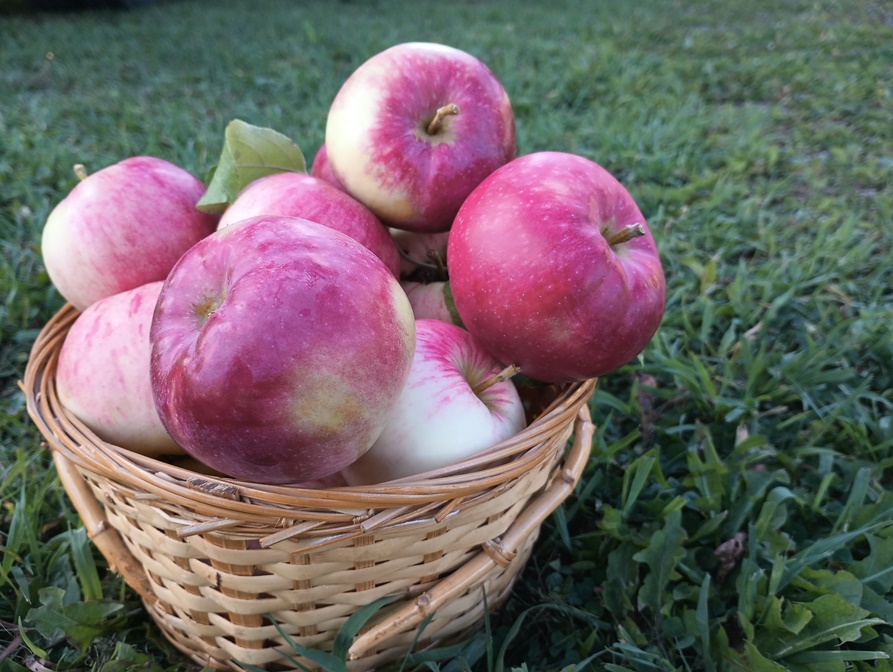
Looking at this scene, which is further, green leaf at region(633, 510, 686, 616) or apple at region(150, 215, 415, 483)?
green leaf at region(633, 510, 686, 616)

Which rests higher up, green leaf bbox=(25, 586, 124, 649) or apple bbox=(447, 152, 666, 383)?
apple bbox=(447, 152, 666, 383)

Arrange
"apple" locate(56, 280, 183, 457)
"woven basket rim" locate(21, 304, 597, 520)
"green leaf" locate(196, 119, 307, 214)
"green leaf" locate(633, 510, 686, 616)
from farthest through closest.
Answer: "green leaf" locate(196, 119, 307, 214), "green leaf" locate(633, 510, 686, 616), "apple" locate(56, 280, 183, 457), "woven basket rim" locate(21, 304, 597, 520)

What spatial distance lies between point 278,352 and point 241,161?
0.66 metres

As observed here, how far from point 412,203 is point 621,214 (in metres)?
0.38

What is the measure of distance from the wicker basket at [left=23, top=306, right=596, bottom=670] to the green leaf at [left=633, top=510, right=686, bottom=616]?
235 mm

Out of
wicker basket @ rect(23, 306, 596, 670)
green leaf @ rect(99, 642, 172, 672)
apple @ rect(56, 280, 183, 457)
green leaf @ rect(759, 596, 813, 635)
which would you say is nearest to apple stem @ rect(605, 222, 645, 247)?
wicker basket @ rect(23, 306, 596, 670)

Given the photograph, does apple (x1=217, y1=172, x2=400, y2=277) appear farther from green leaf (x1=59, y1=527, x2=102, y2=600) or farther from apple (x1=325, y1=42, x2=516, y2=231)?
green leaf (x1=59, y1=527, x2=102, y2=600)

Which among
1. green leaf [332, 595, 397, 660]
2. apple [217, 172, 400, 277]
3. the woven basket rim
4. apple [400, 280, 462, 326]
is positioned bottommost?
green leaf [332, 595, 397, 660]

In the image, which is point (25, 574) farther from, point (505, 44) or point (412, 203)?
point (505, 44)

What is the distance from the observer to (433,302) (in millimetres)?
1285

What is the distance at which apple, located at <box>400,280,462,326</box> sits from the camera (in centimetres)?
126

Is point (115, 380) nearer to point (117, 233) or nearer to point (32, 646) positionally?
point (117, 233)

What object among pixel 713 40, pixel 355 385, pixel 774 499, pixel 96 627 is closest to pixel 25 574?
pixel 96 627

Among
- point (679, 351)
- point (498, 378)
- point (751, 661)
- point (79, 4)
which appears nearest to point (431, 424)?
point (498, 378)
